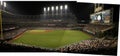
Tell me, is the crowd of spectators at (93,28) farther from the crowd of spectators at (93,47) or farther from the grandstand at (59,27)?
the crowd of spectators at (93,47)

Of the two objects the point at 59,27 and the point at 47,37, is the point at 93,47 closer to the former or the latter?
the point at 59,27

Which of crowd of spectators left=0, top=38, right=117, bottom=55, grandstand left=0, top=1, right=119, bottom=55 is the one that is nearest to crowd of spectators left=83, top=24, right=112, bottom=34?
grandstand left=0, top=1, right=119, bottom=55

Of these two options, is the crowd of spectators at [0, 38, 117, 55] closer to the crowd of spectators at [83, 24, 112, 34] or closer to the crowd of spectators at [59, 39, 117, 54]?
the crowd of spectators at [59, 39, 117, 54]

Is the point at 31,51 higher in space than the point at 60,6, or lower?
lower


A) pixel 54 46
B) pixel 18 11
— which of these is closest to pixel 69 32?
pixel 54 46

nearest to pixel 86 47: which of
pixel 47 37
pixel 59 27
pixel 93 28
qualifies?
pixel 93 28

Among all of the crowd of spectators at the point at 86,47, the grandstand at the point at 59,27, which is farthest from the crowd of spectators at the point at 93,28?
the crowd of spectators at the point at 86,47

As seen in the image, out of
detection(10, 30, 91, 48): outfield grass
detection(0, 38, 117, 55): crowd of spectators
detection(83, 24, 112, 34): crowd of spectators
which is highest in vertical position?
detection(83, 24, 112, 34): crowd of spectators

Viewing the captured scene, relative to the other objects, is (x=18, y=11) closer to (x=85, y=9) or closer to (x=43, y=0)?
(x=43, y=0)
